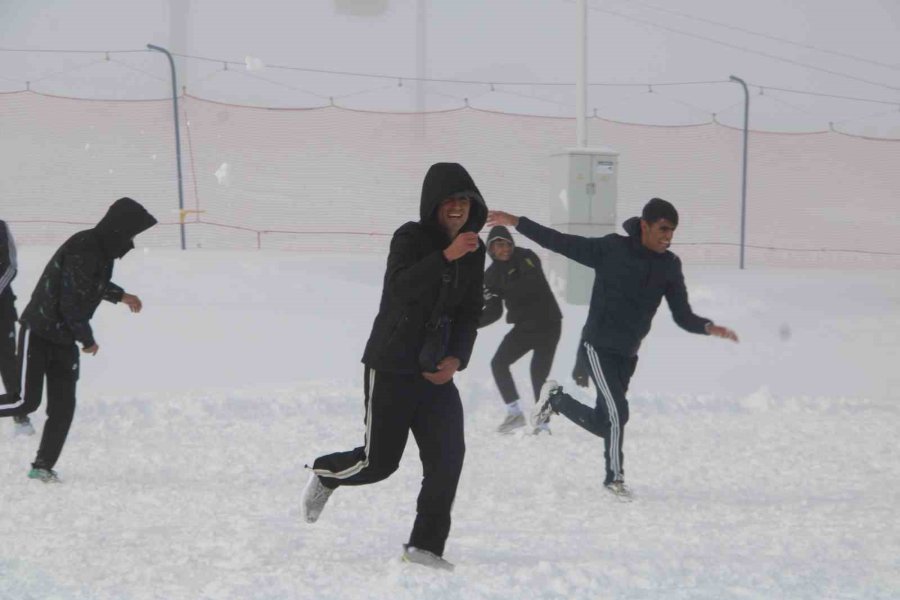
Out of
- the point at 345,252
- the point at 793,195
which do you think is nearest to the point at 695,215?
the point at 793,195

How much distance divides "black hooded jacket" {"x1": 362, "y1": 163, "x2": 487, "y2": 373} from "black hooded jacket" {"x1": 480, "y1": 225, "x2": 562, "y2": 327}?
370cm

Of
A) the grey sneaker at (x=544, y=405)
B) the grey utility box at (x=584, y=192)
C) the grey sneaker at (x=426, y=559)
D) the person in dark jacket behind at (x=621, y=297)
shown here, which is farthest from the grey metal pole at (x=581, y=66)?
the grey sneaker at (x=426, y=559)

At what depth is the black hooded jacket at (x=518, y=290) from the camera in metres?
7.69

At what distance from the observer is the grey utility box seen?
1232 cm

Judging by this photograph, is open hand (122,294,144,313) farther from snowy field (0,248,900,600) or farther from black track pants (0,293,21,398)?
black track pants (0,293,21,398)

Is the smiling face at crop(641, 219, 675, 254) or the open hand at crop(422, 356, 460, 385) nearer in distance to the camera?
the open hand at crop(422, 356, 460, 385)

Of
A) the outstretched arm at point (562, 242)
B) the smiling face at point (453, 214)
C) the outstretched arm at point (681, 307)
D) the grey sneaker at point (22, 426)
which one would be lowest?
the grey sneaker at point (22, 426)

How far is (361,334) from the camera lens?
43.3 ft

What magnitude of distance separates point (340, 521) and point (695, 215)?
17.8 metres

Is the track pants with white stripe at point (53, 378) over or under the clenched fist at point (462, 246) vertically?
under

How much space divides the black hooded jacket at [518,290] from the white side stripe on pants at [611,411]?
6.64 feet

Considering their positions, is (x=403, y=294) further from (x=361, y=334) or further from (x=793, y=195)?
(x=793, y=195)

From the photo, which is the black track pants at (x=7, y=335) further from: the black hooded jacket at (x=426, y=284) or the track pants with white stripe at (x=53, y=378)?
the black hooded jacket at (x=426, y=284)

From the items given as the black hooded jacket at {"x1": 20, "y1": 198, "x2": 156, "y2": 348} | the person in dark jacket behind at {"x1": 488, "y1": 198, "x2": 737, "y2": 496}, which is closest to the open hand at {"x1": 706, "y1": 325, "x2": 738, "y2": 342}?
the person in dark jacket behind at {"x1": 488, "y1": 198, "x2": 737, "y2": 496}
